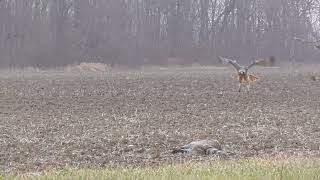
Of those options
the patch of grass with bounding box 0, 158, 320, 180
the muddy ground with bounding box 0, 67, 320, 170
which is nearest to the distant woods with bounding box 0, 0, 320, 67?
the muddy ground with bounding box 0, 67, 320, 170

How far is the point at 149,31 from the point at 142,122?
183 feet

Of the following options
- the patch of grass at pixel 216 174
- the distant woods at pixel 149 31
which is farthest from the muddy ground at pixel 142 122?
the distant woods at pixel 149 31

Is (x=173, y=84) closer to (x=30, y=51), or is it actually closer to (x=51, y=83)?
(x=51, y=83)

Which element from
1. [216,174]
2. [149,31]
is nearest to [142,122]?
[216,174]

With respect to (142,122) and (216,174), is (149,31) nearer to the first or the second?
(142,122)

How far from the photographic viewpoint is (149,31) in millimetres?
73438

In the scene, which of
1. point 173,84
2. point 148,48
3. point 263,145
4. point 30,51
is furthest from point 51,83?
point 148,48

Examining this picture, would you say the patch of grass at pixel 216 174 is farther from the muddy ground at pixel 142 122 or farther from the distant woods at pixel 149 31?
the distant woods at pixel 149 31

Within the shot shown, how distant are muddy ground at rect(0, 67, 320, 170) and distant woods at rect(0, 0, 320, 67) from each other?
3208 centimetres

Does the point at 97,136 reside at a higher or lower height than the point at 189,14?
lower

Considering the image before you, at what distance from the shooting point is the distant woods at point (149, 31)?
64312mm

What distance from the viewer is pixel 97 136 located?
14945 millimetres

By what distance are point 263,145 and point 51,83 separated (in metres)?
21.6

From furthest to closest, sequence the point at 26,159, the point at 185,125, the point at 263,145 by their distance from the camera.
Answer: the point at 185,125 < the point at 263,145 < the point at 26,159
